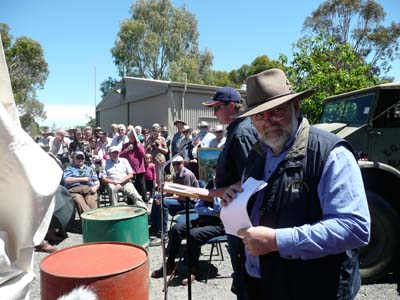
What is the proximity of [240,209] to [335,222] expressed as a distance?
41 cm

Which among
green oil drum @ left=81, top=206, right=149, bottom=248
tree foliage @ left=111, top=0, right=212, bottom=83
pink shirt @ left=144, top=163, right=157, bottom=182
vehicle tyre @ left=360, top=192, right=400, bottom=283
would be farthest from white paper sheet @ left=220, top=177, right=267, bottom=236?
tree foliage @ left=111, top=0, right=212, bottom=83

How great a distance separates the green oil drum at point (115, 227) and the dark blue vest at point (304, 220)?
2410mm

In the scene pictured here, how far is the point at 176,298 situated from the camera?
12.6 ft

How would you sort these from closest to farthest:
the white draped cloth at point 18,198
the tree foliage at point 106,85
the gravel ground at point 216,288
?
the white draped cloth at point 18,198 < the gravel ground at point 216,288 < the tree foliage at point 106,85

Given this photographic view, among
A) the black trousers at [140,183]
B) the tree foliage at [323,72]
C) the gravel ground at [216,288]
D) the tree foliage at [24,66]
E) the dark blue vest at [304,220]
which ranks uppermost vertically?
the tree foliage at [24,66]

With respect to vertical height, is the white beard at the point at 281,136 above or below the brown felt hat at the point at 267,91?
below

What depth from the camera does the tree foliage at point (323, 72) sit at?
11.2m

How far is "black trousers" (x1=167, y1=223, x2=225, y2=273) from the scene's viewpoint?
4230 mm

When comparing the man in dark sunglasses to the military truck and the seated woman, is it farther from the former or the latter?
the military truck

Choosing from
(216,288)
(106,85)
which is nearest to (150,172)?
(216,288)

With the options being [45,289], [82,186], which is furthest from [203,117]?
[45,289]

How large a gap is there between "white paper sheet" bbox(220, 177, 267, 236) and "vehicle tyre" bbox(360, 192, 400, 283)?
9.53 feet

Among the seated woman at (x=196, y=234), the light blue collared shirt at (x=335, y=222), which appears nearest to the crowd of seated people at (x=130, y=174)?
the seated woman at (x=196, y=234)

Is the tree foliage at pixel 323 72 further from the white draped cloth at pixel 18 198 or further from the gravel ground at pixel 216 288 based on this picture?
the white draped cloth at pixel 18 198
